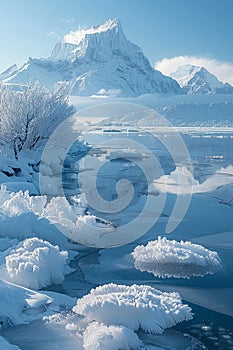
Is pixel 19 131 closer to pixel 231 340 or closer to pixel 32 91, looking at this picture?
pixel 32 91

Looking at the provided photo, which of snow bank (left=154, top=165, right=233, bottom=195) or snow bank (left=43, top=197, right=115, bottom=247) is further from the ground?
snow bank (left=154, top=165, right=233, bottom=195)

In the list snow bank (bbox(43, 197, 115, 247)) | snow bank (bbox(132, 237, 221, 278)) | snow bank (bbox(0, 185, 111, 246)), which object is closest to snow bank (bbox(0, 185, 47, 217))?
Answer: snow bank (bbox(0, 185, 111, 246))

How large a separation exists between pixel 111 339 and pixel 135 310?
26.1 inches

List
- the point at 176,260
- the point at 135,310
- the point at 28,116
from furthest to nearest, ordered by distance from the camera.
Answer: the point at 28,116 → the point at 176,260 → the point at 135,310

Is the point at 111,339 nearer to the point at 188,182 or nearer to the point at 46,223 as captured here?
the point at 46,223

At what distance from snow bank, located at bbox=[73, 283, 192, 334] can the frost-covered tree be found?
18.7 meters

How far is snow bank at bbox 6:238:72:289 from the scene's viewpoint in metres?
6.67

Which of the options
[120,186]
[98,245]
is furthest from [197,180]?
[98,245]

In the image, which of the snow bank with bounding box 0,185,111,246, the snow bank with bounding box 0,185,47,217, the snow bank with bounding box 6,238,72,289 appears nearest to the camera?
the snow bank with bounding box 6,238,72,289

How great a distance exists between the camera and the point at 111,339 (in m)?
4.77

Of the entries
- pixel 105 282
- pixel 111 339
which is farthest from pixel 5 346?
pixel 105 282

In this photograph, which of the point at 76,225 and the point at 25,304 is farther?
the point at 76,225

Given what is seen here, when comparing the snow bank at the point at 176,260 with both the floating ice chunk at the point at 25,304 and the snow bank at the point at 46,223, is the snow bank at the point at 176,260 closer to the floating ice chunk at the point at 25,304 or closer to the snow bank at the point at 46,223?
the snow bank at the point at 46,223

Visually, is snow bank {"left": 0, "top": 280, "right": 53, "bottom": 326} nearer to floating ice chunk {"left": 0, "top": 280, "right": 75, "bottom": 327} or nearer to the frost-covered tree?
floating ice chunk {"left": 0, "top": 280, "right": 75, "bottom": 327}
